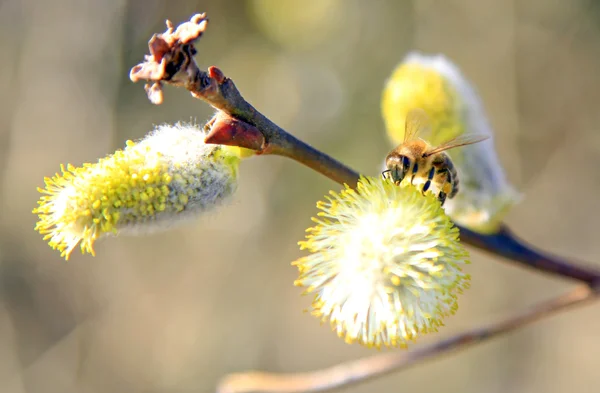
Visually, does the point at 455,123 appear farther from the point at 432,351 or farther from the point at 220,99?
the point at 220,99

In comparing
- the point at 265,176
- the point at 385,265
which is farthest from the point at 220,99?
the point at 265,176

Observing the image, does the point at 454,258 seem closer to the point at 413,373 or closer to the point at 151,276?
the point at 413,373

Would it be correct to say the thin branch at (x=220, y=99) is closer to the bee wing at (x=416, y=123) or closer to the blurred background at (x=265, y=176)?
the bee wing at (x=416, y=123)

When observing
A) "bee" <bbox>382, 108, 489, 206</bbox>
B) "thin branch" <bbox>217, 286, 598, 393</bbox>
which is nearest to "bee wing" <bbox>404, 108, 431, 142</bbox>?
"bee" <bbox>382, 108, 489, 206</bbox>

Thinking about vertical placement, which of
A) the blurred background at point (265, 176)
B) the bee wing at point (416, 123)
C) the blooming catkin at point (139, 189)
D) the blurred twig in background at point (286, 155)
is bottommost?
the blooming catkin at point (139, 189)

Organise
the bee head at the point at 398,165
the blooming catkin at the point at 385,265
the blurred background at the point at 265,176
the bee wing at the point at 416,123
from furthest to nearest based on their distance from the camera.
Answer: the blurred background at the point at 265,176 → the bee wing at the point at 416,123 → the bee head at the point at 398,165 → the blooming catkin at the point at 385,265

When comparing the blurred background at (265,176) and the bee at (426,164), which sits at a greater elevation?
the blurred background at (265,176)

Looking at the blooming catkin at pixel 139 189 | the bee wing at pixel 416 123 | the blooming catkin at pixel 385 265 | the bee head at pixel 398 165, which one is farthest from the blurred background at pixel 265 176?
the blooming catkin at pixel 139 189

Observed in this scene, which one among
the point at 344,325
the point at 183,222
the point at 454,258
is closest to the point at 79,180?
the point at 183,222
